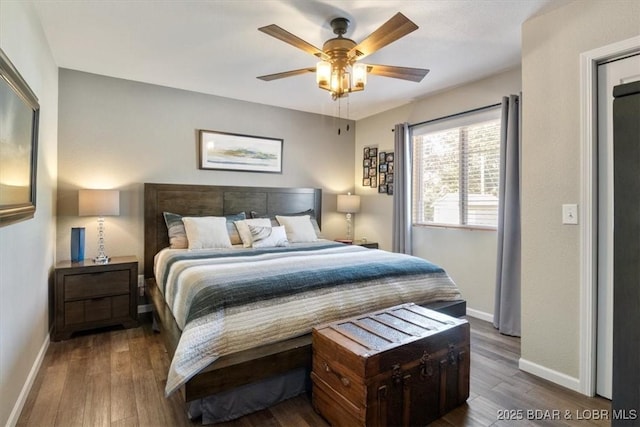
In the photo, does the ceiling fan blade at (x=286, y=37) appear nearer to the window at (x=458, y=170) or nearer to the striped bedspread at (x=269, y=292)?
the striped bedspread at (x=269, y=292)

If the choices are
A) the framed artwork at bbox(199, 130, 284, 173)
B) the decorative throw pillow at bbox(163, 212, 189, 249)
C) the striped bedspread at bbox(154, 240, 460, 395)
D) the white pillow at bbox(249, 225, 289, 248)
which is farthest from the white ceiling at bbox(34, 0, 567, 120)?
the striped bedspread at bbox(154, 240, 460, 395)

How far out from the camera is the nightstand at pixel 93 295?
2891 mm

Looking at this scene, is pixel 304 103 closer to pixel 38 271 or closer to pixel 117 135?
pixel 117 135

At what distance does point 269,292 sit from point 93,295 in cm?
202

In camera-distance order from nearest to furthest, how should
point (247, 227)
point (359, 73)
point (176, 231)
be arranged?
point (359, 73)
point (176, 231)
point (247, 227)

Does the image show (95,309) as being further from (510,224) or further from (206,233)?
(510,224)

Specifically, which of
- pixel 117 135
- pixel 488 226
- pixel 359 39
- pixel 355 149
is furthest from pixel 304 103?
pixel 488 226

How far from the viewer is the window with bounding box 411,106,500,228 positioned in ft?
11.3

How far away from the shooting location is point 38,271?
245cm

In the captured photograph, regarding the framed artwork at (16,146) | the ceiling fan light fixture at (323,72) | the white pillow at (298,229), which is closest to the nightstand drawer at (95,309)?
the framed artwork at (16,146)

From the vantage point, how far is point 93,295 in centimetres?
302

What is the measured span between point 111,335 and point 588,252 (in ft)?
12.5

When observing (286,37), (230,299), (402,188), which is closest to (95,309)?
(230,299)

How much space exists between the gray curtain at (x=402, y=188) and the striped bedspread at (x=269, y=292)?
1.33m
